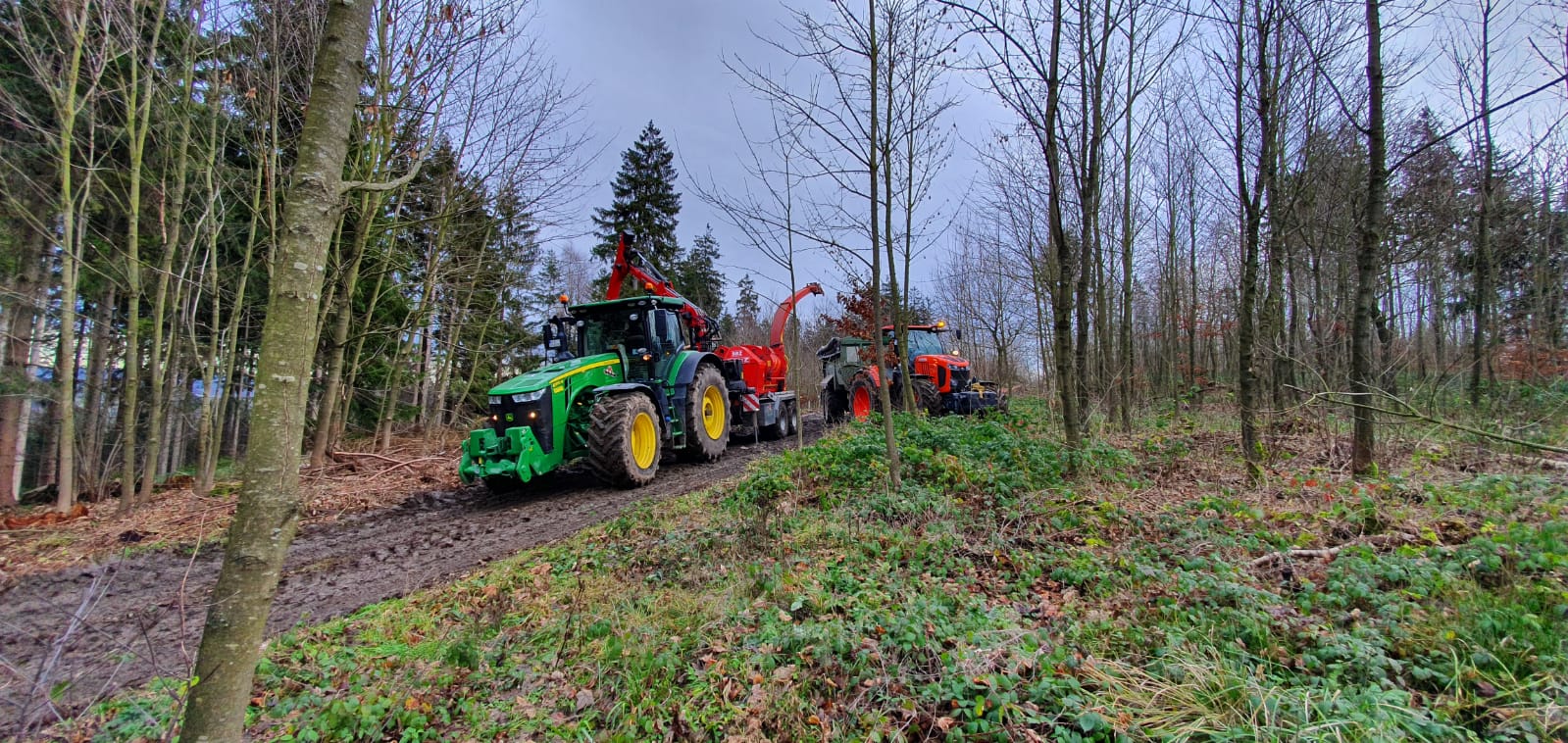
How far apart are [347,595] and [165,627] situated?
90 centimetres

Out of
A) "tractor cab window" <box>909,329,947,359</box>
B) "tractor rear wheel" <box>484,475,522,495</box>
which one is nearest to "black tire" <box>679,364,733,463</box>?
"tractor rear wheel" <box>484,475,522,495</box>

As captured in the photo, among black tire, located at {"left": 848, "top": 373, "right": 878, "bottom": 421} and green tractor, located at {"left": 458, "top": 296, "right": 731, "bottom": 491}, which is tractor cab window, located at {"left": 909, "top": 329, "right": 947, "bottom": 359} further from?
green tractor, located at {"left": 458, "top": 296, "right": 731, "bottom": 491}

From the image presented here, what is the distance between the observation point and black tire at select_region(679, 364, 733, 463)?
29.0ft

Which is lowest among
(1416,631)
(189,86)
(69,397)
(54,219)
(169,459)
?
(169,459)

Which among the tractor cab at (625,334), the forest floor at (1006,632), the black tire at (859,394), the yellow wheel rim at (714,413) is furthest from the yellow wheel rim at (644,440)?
the black tire at (859,394)

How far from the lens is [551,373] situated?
7188 mm

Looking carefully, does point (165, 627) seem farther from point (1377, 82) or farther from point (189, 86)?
point (1377, 82)

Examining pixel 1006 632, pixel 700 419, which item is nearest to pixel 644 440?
pixel 700 419

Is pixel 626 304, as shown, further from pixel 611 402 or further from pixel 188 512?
pixel 188 512

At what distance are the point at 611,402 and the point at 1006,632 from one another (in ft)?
Answer: 18.7

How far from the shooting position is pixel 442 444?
1221 centimetres

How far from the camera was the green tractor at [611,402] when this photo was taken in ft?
22.0

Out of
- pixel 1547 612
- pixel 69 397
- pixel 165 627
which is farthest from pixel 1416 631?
pixel 69 397

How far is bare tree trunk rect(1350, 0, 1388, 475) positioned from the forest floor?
1.43 feet
